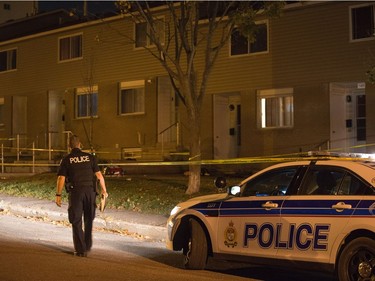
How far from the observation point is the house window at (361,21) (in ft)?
65.3

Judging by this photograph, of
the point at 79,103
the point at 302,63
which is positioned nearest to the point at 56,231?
the point at 302,63

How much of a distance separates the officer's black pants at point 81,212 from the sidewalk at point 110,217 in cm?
235

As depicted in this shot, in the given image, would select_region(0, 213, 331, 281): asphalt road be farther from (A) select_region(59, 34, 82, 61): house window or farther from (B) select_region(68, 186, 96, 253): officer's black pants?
(A) select_region(59, 34, 82, 61): house window

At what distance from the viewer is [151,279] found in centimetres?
755

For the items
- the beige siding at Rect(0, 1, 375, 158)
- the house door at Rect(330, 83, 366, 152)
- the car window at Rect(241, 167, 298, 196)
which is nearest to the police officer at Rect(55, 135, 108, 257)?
the car window at Rect(241, 167, 298, 196)

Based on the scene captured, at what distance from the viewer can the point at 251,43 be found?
22.2 meters

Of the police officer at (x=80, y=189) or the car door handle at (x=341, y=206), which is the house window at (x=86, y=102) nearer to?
the police officer at (x=80, y=189)

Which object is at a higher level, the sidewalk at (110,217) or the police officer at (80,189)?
the police officer at (80,189)

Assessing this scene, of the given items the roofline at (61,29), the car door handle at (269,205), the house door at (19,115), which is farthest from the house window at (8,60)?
the car door handle at (269,205)

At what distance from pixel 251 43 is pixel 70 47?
9.92 metres

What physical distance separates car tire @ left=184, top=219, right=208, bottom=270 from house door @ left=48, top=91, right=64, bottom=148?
22.0m

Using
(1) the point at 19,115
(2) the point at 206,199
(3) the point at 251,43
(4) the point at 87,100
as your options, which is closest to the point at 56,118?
(1) the point at 19,115

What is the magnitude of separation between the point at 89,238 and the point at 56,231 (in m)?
2.99

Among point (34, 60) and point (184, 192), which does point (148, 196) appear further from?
point (34, 60)
